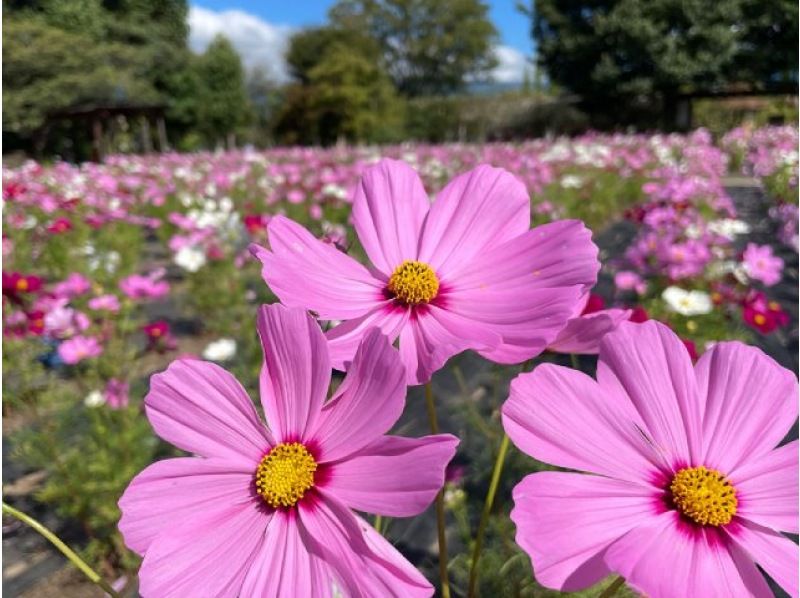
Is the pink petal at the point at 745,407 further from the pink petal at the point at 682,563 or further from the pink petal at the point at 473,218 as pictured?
the pink petal at the point at 473,218

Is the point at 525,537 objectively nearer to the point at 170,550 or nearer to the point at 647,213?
the point at 170,550

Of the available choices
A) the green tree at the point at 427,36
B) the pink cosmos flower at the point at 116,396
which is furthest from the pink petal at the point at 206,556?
the green tree at the point at 427,36

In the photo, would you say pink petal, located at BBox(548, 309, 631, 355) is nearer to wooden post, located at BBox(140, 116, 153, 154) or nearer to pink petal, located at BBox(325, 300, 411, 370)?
pink petal, located at BBox(325, 300, 411, 370)

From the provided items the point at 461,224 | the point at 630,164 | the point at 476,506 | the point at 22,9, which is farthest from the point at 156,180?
the point at 22,9

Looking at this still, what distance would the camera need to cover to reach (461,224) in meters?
0.56

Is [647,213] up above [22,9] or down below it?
below

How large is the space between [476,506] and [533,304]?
134 centimetres

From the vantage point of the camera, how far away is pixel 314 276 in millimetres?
513

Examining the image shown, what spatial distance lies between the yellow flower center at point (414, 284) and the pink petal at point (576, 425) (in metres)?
0.15

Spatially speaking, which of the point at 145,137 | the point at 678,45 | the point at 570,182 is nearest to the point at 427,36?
the point at 678,45

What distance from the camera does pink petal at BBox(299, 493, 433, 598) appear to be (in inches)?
14.1

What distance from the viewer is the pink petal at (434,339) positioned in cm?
42

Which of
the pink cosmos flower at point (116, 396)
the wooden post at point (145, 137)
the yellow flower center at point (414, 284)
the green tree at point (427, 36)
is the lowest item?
the pink cosmos flower at point (116, 396)

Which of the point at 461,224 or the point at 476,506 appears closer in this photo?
the point at 461,224
